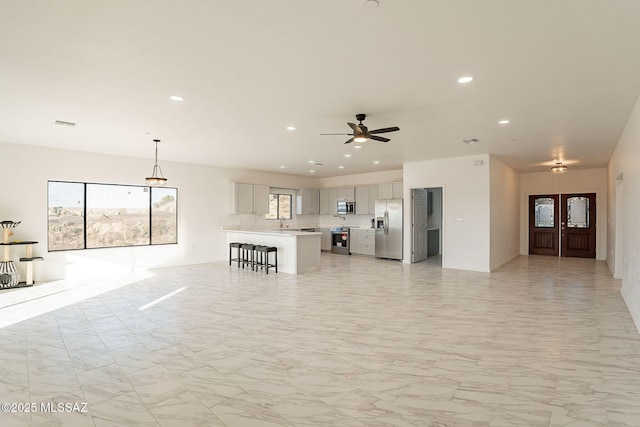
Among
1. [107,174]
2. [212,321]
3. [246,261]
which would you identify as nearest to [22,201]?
[107,174]

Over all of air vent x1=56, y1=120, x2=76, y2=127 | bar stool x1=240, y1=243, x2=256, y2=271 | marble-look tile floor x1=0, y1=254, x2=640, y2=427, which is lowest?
marble-look tile floor x1=0, y1=254, x2=640, y2=427

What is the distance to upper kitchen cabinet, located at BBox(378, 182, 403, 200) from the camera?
1027 cm

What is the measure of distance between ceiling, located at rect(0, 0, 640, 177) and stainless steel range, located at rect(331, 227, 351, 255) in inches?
230

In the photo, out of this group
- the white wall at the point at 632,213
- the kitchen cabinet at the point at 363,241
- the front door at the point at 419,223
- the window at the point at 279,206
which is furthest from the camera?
the window at the point at 279,206

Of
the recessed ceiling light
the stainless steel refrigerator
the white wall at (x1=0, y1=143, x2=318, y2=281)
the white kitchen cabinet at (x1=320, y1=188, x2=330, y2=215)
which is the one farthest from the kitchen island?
the recessed ceiling light

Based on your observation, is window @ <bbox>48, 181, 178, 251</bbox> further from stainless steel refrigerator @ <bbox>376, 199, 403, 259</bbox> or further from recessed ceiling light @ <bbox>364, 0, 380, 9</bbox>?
recessed ceiling light @ <bbox>364, 0, 380, 9</bbox>

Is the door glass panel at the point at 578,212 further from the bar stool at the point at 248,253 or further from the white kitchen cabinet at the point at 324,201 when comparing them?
the bar stool at the point at 248,253

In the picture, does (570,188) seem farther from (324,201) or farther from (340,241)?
(324,201)

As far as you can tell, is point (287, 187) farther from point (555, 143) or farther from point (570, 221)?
point (570, 221)

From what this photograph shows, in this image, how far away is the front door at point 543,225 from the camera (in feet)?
36.4

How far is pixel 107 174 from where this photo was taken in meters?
7.77

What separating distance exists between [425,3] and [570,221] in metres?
11.4

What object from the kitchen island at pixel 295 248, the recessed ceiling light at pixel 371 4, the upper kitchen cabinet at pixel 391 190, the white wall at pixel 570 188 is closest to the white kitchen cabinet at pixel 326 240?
the upper kitchen cabinet at pixel 391 190

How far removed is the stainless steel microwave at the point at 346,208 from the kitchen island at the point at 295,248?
3516 mm
